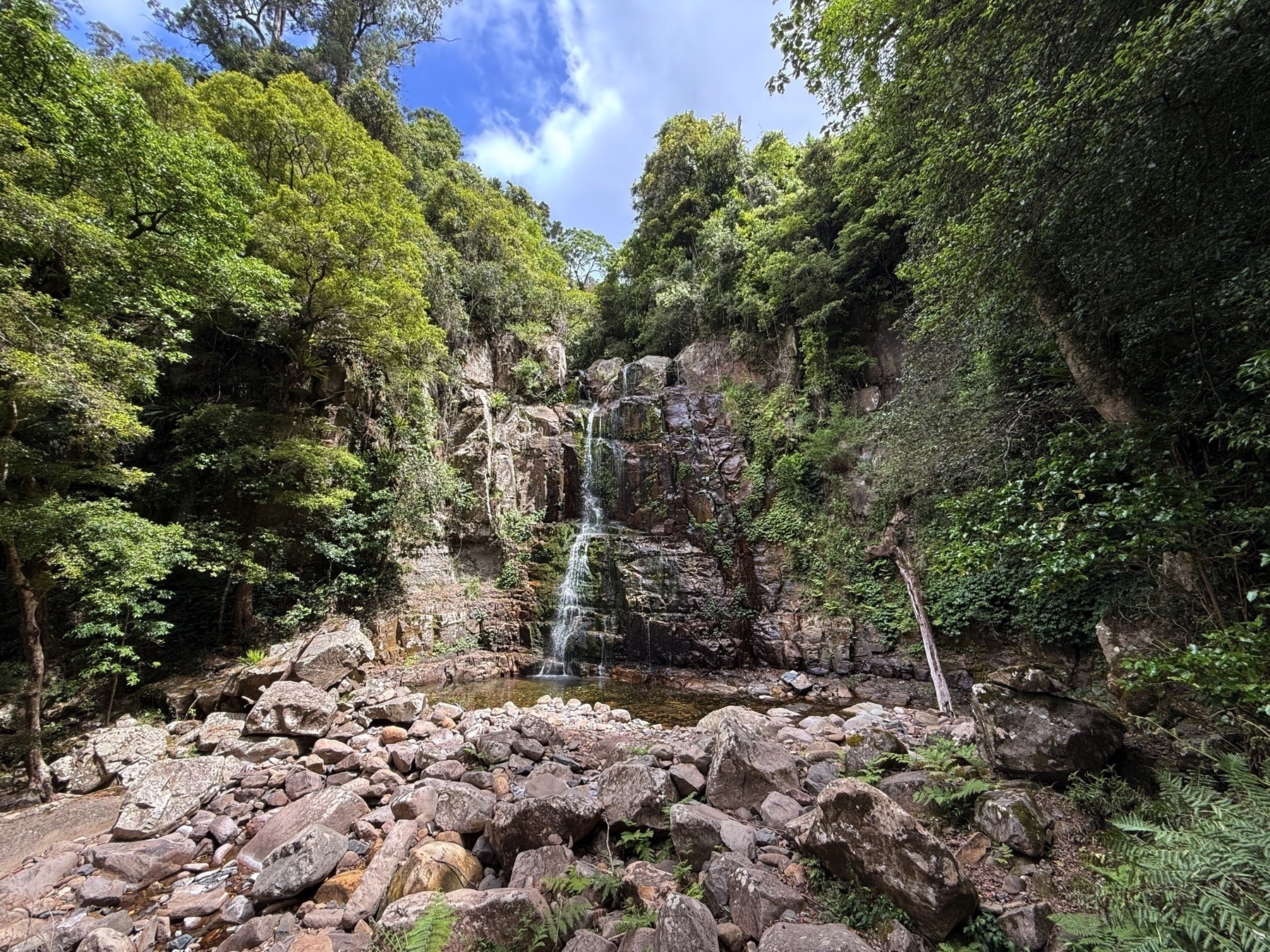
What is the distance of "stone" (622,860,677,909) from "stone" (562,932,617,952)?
340 millimetres

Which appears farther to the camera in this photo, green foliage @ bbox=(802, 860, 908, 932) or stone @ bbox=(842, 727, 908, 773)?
stone @ bbox=(842, 727, 908, 773)

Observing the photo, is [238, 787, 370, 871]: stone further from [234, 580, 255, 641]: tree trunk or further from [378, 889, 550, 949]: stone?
[234, 580, 255, 641]: tree trunk

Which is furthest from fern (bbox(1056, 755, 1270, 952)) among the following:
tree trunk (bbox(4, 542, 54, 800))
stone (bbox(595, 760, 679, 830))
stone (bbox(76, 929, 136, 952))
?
tree trunk (bbox(4, 542, 54, 800))

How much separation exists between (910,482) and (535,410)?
12.2 m

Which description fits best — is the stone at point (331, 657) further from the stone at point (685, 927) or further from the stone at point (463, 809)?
the stone at point (685, 927)

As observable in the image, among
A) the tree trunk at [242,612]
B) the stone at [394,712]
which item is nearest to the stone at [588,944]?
the stone at [394,712]

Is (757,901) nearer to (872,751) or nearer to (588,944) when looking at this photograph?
(588,944)

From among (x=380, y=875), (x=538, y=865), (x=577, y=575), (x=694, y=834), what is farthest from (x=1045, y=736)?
(x=577, y=575)

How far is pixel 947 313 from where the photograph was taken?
616 cm

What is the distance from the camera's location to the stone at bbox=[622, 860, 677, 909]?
289 cm

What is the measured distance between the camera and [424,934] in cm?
233

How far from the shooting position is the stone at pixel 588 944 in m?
2.48

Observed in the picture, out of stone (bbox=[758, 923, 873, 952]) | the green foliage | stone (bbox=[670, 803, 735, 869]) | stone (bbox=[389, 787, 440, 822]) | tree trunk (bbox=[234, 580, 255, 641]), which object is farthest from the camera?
tree trunk (bbox=[234, 580, 255, 641])

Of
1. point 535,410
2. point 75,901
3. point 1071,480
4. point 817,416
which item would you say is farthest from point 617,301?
point 75,901
